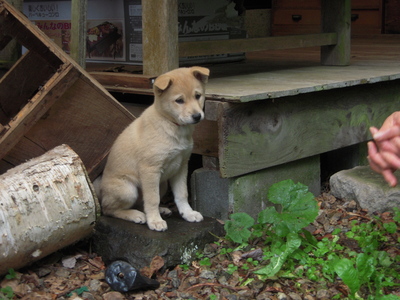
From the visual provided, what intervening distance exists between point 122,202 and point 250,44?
172 cm

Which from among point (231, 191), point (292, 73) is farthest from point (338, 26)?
point (231, 191)

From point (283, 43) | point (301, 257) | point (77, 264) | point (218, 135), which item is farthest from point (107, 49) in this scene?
point (301, 257)

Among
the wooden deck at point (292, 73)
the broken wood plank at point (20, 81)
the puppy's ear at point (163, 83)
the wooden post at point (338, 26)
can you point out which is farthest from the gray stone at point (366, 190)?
the broken wood plank at point (20, 81)

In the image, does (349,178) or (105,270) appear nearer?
(105,270)

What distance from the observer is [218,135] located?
3596 millimetres

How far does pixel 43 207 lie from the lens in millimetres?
3125

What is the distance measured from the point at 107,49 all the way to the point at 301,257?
270 cm

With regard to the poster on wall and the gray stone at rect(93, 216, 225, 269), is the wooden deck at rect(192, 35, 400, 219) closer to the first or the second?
the gray stone at rect(93, 216, 225, 269)

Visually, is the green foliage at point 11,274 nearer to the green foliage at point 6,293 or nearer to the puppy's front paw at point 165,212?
the green foliage at point 6,293

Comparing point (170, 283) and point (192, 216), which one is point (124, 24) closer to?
point (192, 216)

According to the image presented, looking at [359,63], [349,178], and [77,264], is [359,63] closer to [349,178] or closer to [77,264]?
[349,178]

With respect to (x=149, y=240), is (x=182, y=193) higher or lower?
higher

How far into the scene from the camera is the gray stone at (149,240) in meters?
3.25

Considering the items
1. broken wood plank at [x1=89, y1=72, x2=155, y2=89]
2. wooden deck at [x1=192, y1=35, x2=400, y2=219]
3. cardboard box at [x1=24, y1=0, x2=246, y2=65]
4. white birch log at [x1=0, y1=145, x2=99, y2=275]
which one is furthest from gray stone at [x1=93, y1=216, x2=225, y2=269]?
cardboard box at [x1=24, y1=0, x2=246, y2=65]
